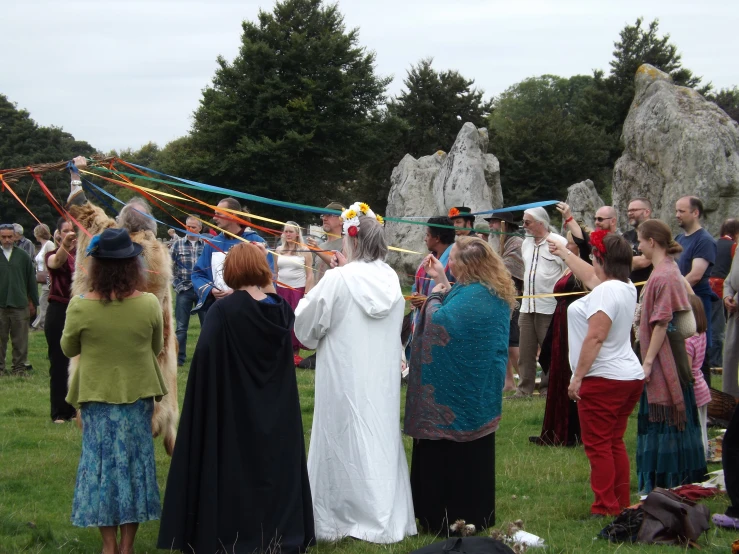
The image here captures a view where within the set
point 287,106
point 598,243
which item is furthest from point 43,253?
point 287,106

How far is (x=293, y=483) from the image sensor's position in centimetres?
478

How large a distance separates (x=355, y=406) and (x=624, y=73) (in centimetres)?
4257

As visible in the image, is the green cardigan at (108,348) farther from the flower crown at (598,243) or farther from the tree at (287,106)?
the tree at (287,106)

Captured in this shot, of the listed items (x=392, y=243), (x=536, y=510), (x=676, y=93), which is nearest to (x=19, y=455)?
(x=536, y=510)

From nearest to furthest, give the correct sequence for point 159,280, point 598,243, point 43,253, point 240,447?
1. point 240,447
2. point 598,243
3. point 159,280
4. point 43,253

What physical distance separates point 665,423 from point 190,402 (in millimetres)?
3460

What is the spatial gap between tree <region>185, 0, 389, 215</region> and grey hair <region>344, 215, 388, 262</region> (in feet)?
106

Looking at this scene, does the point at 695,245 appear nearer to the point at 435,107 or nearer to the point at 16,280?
the point at 16,280

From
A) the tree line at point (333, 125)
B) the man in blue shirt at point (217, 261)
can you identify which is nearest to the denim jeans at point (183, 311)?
the man in blue shirt at point (217, 261)

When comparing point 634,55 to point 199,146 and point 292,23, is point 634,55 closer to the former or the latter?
point 292,23

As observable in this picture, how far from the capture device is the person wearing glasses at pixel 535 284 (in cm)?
882

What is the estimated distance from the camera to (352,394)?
200 inches

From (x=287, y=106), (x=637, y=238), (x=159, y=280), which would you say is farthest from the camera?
(x=287, y=106)

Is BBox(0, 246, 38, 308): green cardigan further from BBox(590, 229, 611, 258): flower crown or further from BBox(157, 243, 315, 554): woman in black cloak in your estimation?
BBox(590, 229, 611, 258): flower crown
